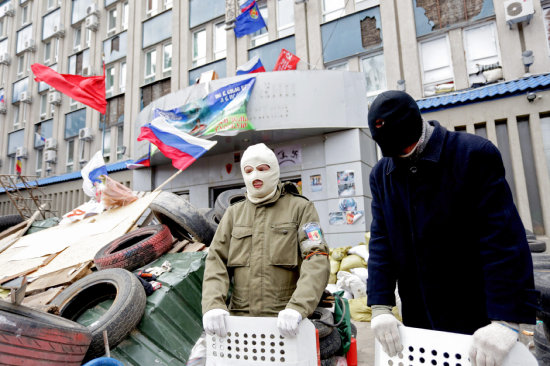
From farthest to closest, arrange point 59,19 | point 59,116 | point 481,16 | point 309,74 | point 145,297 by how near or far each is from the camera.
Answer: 1. point 59,19
2. point 59,116
3. point 481,16
4. point 309,74
5. point 145,297

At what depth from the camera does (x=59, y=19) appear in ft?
67.6

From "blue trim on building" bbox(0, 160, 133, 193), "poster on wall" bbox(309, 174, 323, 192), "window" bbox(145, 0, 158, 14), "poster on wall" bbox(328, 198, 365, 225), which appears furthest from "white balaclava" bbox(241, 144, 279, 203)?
"window" bbox(145, 0, 158, 14)

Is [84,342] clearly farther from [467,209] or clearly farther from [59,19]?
[59,19]

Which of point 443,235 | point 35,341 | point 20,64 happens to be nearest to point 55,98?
point 20,64

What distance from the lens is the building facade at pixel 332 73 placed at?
26.5 ft

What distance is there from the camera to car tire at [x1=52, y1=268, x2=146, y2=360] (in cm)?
301

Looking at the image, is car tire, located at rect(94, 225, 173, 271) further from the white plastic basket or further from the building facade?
the building facade

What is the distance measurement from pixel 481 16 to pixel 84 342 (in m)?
11.6

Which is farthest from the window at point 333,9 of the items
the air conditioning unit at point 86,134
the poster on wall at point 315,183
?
the air conditioning unit at point 86,134

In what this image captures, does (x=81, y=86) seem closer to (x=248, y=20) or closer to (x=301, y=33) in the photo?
(x=248, y=20)

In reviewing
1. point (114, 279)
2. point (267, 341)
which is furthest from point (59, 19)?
point (267, 341)

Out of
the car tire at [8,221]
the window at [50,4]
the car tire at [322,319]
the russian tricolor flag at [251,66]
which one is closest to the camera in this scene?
the car tire at [322,319]

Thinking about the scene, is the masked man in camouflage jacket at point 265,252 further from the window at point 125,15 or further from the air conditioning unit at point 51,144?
the air conditioning unit at point 51,144

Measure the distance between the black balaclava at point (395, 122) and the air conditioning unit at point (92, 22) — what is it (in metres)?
21.2
